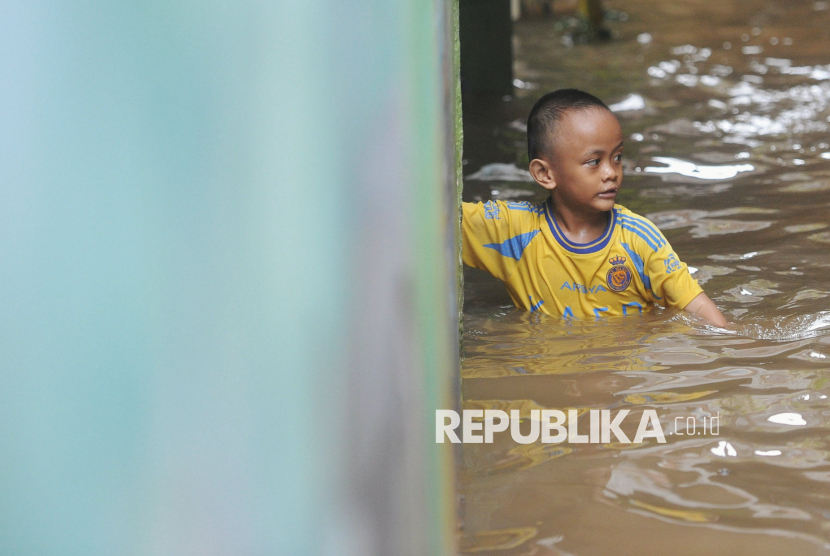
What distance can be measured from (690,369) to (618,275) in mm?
819

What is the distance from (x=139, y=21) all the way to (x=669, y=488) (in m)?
1.31

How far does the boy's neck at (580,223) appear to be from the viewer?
3240mm

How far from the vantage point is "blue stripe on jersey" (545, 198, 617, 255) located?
3203mm

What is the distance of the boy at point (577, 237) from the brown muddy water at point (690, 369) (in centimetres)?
13

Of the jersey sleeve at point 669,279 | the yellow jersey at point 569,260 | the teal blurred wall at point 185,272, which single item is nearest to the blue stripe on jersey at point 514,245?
A: the yellow jersey at point 569,260

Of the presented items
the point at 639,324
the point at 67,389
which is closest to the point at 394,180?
the point at 67,389

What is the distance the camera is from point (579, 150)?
122 inches

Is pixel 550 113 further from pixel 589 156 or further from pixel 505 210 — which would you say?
pixel 505 210

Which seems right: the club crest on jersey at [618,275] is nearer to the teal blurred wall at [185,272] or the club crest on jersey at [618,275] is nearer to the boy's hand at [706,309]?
the boy's hand at [706,309]

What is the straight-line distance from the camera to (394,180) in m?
1.42

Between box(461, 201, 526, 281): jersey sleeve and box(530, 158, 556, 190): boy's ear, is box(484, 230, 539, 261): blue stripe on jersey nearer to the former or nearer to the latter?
box(461, 201, 526, 281): jersey sleeve

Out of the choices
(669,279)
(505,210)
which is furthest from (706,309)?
(505,210)

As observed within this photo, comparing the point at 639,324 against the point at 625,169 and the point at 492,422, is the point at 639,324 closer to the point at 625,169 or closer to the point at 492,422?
the point at 492,422

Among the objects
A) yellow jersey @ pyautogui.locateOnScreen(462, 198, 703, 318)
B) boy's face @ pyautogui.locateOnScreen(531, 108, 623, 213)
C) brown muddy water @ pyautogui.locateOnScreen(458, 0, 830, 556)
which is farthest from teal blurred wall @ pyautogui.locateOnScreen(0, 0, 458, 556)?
yellow jersey @ pyautogui.locateOnScreen(462, 198, 703, 318)
